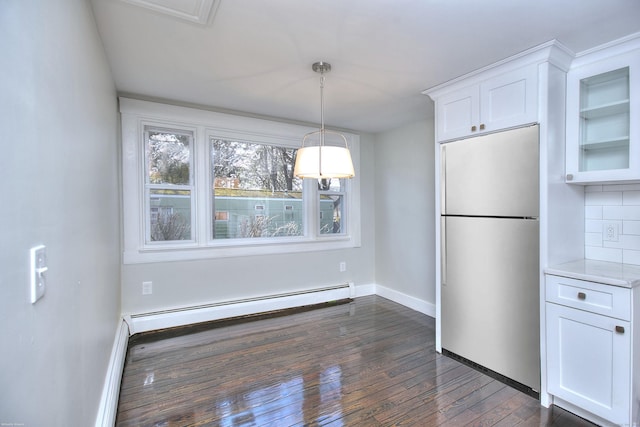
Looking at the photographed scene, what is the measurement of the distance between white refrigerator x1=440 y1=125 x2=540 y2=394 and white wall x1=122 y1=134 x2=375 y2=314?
5.83ft

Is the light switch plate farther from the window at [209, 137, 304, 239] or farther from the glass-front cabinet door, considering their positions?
the glass-front cabinet door

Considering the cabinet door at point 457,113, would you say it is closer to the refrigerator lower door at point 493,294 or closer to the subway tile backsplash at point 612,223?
the refrigerator lower door at point 493,294

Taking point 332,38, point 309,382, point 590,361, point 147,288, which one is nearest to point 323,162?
point 332,38

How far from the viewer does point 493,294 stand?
7.75ft

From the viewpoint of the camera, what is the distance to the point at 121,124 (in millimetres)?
2951

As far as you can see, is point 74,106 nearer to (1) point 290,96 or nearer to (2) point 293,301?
(1) point 290,96

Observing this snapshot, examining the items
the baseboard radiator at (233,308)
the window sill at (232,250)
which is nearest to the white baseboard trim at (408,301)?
the baseboard radiator at (233,308)

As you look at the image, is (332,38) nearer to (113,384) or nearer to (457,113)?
(457,113)

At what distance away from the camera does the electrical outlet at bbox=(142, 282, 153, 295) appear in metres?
3.10

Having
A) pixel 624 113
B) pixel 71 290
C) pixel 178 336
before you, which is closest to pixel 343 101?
pixel 624 113

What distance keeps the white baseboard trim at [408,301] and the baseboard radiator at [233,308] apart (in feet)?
1.44

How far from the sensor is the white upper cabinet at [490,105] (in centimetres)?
213

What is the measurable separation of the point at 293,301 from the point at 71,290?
9.32 ft

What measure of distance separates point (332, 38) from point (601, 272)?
7.47 feet
